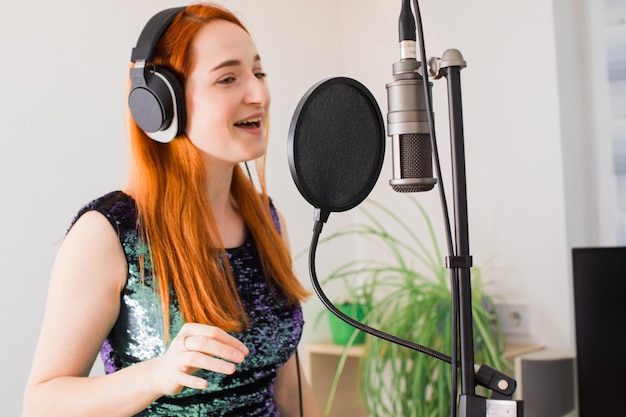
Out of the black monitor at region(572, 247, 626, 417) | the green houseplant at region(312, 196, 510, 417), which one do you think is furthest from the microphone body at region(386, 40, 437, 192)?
the green houseplant at region(312, 196, 510, 417)

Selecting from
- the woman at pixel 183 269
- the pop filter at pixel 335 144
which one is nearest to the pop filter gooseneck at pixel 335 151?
the pop filter at pixel 335 144

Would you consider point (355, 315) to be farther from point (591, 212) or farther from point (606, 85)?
point (606, 85)

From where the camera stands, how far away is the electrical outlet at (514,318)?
2.49 m

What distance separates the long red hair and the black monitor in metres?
1.05

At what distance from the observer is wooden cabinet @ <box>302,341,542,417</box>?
2744 millimetres

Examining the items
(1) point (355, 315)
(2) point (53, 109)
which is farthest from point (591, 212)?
(2) point (53, 109)

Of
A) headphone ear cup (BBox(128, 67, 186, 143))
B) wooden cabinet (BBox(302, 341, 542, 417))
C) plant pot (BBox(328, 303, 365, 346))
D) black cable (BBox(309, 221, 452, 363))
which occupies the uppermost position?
headphone ear cup (BBox(128, 67, 186, 143))

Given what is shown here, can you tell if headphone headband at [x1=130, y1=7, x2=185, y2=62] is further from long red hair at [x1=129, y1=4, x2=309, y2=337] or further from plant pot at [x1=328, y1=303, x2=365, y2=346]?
plant pot at [x1=328, y1=303, x2=365, y2=346]

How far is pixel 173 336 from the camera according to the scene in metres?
1.30

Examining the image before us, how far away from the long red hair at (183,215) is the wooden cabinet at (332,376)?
1345 millimetres

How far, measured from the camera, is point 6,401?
6.50 feet

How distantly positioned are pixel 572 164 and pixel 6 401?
73.3 inches

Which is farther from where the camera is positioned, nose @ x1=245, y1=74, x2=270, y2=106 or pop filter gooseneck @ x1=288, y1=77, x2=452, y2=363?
nose @ x1=245, y1=74, x2=270, y2=106

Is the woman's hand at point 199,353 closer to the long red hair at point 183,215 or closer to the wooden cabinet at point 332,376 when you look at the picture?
the long red hair at point 183,215
